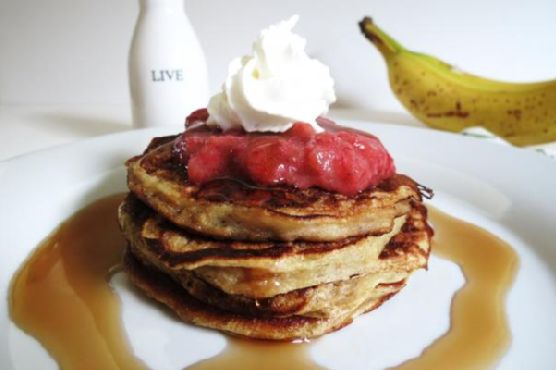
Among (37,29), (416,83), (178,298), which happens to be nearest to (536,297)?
(178,298)

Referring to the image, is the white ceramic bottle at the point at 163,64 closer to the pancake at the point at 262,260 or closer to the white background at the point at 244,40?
the white background at the point at 244,40

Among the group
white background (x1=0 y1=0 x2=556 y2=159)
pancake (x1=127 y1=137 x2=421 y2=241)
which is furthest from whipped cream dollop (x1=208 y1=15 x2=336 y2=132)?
white background (x1=0 y1=0 x2=556 y2=159)

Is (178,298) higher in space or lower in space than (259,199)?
lower

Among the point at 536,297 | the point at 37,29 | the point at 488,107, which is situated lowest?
the point at 536,297

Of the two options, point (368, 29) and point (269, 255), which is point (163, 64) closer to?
point (368, 29)

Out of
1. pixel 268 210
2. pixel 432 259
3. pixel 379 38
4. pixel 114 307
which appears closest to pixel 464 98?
pixel 379 38

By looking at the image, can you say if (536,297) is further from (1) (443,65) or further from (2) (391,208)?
(1) (443,65)

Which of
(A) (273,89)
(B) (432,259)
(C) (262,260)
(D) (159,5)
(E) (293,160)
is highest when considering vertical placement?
(D) (159,5)

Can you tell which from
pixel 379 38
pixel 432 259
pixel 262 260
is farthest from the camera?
pixel 379 38
